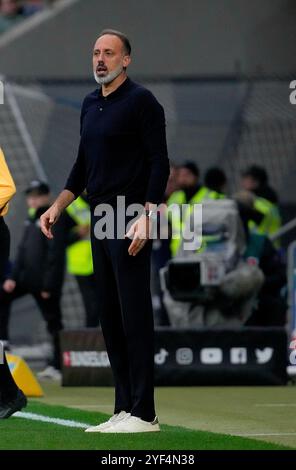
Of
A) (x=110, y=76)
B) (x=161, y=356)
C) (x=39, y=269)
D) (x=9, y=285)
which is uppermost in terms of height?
(x=110, y=76)

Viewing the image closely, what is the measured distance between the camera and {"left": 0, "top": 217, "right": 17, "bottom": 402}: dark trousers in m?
9.65

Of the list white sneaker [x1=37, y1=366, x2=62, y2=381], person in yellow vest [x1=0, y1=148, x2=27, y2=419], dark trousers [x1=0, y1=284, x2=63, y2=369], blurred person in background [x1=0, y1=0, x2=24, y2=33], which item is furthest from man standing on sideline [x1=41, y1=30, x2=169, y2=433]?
blurred person in background [x1=0, y1=0, x2=24, y2=33]

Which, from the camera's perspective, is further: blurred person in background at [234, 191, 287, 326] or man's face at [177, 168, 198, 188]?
man's face at [177, 168, 198, 188]

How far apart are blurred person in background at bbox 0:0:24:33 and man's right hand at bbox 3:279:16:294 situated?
9157 millimetres

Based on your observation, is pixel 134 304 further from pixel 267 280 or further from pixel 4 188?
pixel 267 280

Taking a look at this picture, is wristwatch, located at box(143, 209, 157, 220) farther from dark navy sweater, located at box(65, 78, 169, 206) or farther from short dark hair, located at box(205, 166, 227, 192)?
short dark hair, located at box(205, 166, 227, 192)

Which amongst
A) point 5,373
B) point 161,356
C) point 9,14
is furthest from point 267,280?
point 9,14

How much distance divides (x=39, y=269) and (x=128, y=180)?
7.20m

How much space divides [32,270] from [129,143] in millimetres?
7229

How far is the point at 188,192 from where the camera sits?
55.9 ft

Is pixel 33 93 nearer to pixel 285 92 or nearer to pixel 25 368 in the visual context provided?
pixel 285 92

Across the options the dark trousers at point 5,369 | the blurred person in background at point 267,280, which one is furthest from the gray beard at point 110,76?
the blurred person in background at point 267,280

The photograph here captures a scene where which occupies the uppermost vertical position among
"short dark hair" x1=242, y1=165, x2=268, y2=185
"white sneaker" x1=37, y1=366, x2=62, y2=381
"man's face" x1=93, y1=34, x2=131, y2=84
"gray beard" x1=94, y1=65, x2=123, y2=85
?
"man's face" x1=93, y1=34, x2=131, y2=84

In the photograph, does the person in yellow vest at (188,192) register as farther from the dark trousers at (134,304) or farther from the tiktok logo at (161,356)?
the dark trousers at (134,304)
